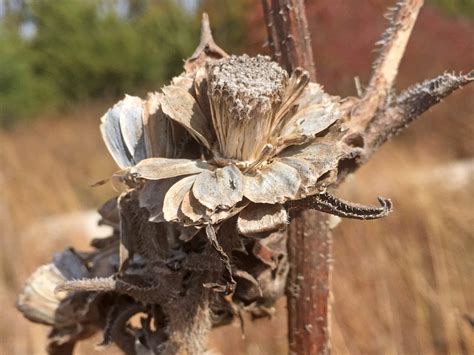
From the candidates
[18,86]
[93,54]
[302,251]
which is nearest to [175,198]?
[302,251]

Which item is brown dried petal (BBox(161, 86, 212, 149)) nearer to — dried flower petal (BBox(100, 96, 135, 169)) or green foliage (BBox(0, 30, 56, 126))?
dried flower petal (BBox(100, 96, 135, 169))

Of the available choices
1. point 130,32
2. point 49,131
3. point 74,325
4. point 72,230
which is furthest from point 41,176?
point 130,32

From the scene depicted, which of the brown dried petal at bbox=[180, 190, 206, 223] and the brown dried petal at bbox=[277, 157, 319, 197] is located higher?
the brown dried petal at bbox=[277, 157, 319, 197]

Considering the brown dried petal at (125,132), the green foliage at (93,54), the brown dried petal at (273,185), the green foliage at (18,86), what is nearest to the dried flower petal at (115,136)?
the brown dried petal at (125,132)

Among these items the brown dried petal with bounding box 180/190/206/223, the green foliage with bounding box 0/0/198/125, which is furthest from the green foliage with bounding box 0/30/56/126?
the brown dried petal with bounding box 180/190/206/223

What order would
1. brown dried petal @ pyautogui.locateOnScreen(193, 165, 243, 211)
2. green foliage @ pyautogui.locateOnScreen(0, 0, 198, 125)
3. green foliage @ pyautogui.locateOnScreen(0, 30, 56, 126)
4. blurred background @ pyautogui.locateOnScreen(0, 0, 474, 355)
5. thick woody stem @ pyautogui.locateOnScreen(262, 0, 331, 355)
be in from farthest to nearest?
green foliage @ pyautogui.locateOnScreen(0, 0, 198, 125) < green foliage @ pyautogui.locateOnScreen(0, 30, 56, 126) < blurred background @ pyautogui.locateOnScreen(0, 0, 474, 355) < thick woody stem @ pyautogui.locateOnScreen(262, 0, 331, 355) < brown dried petal @ pyautogui.locateOnScreen(193, 165, 243, 211)

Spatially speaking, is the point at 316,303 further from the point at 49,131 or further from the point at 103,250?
the point at 49,131
